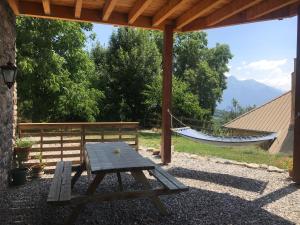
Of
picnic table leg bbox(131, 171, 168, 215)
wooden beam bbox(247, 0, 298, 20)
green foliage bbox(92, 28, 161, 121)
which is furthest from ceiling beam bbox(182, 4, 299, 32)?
green foliage bbox(92, 28, 161, 121)

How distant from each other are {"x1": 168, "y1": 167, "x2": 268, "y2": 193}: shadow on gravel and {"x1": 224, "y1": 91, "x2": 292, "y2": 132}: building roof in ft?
36.4

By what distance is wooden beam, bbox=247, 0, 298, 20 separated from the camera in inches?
173

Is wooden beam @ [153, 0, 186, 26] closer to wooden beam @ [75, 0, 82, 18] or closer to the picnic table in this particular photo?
wooden beam @ [75, 0, 82, 18]

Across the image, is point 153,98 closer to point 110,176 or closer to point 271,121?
point 271,121

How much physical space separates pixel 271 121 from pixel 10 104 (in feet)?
46.2

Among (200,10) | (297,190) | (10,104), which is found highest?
(200,10)

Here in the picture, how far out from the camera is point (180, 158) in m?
6.84

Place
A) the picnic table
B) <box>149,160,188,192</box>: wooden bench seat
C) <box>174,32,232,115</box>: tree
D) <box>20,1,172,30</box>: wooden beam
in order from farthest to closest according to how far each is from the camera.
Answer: <box>174,32,232,115</box>: tree
<box>20,1,172,30</box>: wooden beam
<box>149,160,188,192</box>: wooden bench seat
the picnic table

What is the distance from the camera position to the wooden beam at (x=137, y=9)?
4.70 meters

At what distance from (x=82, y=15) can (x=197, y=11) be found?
1.87 meters

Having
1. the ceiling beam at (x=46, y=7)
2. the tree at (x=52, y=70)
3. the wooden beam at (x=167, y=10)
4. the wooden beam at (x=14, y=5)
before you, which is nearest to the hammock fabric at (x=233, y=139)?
the wooden beam at (x=167, y=10)

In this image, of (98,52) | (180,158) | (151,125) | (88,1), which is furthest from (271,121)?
(88,1)

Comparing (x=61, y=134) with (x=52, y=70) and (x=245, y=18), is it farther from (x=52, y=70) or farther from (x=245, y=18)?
(x=52, y=70)

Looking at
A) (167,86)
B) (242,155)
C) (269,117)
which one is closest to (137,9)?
(167,86)
